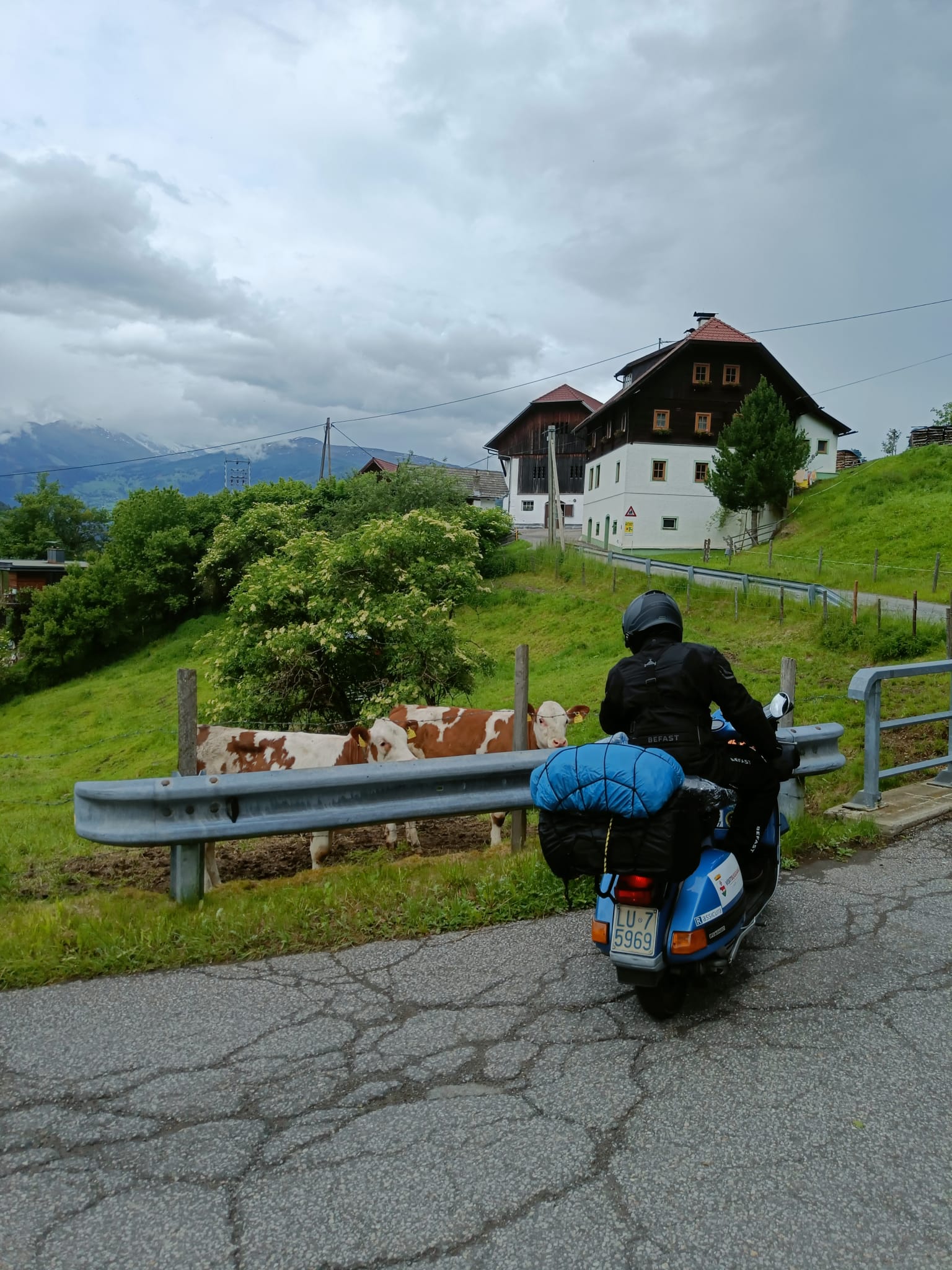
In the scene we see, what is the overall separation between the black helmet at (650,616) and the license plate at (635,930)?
1170 millimetres

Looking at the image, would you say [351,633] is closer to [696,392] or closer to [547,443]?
[696,392]

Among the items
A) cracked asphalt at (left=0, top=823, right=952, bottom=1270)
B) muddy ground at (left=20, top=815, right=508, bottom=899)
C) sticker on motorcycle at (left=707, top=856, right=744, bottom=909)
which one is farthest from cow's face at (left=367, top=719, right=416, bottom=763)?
sticker on motorcycle at (left=707, top=856, right=744, bottom=909)

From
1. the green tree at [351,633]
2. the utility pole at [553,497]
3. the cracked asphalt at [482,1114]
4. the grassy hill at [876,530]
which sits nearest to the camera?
the cracked asphalt at [482,1114]

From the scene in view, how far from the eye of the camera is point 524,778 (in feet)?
19.1

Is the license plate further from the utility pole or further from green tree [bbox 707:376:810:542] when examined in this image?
green tree [bbox 707:376:810:542]

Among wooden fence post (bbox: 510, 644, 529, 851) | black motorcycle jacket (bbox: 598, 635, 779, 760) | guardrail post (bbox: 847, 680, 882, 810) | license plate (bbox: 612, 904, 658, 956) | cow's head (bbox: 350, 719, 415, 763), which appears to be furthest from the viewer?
cow's head (bbox: 350, 719, 415, 763)

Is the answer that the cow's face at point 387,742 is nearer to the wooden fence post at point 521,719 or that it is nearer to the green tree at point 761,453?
the wooden fence post at point 521,719

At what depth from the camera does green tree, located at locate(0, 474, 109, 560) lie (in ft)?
265

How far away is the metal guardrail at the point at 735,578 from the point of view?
2103 centimetres

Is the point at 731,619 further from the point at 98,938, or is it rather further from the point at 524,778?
the point at 98,938

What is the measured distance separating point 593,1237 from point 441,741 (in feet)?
24.8

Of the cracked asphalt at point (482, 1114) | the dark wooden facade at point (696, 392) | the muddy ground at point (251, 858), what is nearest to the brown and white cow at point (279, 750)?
the muddy ground at point (251, 858)

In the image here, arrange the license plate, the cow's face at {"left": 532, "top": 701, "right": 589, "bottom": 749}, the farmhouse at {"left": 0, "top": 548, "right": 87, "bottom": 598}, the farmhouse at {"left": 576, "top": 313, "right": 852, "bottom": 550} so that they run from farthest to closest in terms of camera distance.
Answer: the farmhouse at {"left": 0, "top": 548, "right": 87, "bottom": 598} < the farmhouse at {"left": 576, "top": 313, "right": 852, "bottom": 550} < the cow's face at {"left": 532, "top": 701, "right": 589, "bottom": 749} < the license plate

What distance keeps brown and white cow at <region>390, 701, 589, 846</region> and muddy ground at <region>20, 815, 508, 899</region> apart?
778mm
